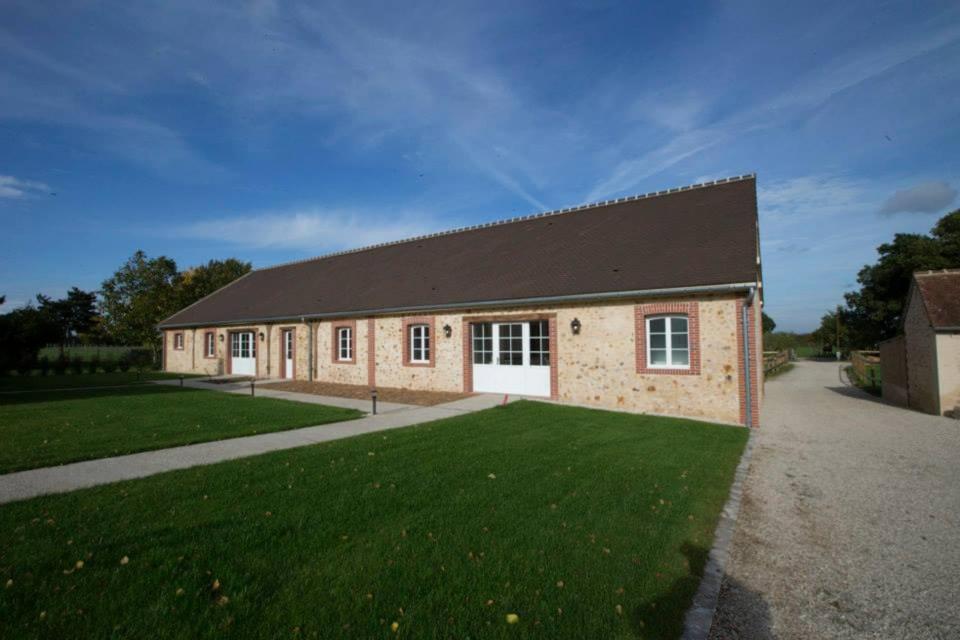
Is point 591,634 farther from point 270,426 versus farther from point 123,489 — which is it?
point 270,426

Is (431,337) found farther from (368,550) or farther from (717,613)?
(717,613)

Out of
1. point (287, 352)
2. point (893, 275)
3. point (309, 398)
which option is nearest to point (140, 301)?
point (287, 352)

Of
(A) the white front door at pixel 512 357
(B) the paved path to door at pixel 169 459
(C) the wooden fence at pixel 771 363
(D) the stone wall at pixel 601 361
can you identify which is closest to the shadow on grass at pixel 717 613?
(B) the paved path to door at pixel 169 459

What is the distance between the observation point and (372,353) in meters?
16.2

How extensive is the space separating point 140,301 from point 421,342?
28.2 meters

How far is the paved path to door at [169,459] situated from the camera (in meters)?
5.16

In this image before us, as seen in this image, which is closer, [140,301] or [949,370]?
[949,370]

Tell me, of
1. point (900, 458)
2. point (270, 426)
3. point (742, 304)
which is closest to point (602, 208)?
point (742, 304)

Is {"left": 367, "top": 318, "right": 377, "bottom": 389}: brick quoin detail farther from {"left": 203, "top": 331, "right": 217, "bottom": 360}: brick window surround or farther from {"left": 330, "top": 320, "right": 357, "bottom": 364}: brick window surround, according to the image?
{"left": 203, "top": 331, "right": 217, "bottom": 360}: brick window surround

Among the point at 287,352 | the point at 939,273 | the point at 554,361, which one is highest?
the point at 939,273

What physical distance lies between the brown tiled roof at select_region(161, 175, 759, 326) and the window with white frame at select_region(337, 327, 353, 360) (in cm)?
80

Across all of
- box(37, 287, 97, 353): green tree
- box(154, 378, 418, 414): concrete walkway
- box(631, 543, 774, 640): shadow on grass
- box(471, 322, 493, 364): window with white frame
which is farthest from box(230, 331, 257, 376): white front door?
box(37, 287, 97, 353): green tree

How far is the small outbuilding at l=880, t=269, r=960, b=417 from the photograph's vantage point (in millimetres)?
11992

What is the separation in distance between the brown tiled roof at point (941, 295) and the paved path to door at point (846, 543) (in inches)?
197
